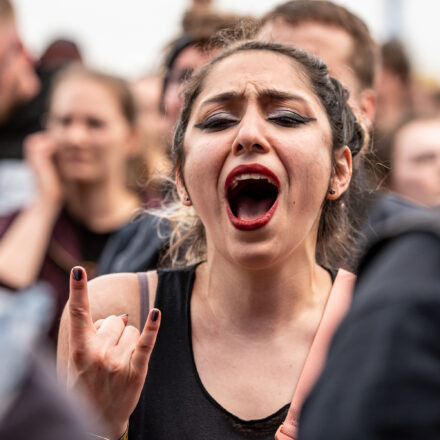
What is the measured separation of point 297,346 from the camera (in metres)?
2.21

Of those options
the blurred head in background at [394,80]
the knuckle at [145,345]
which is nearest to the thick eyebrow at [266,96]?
the knuckle at [145,345]

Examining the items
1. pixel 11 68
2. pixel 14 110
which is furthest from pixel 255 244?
pixel 14 110

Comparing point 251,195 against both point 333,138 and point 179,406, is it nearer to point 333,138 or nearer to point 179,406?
point 333,138

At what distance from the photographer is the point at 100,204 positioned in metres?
4.03

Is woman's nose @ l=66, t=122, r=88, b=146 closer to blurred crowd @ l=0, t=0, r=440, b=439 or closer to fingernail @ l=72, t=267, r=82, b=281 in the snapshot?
blurred crowd @ l=0, t=0, r=440, b=439

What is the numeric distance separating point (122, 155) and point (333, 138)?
2.04 metres

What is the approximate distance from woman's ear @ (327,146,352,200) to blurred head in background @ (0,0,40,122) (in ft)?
8.76

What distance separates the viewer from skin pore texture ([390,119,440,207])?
409cm

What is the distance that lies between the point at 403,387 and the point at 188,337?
4.29 feet

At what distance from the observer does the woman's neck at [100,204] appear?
13.0ft

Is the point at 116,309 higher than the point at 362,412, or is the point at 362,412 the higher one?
the point at 362,412

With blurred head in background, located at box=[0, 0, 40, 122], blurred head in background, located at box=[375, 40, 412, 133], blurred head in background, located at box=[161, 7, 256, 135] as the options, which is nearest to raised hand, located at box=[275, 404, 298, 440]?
blurred head in background, located at box=[161, 7, 256, 135]

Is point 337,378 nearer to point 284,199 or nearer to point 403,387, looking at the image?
point 403,387

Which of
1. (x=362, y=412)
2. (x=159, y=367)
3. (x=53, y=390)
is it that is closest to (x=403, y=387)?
(x=362, y=412)
